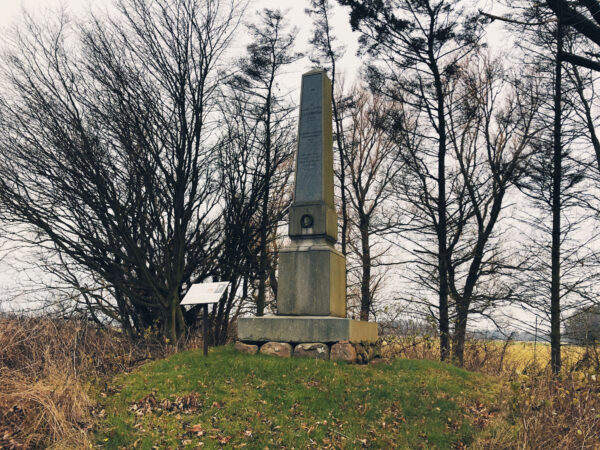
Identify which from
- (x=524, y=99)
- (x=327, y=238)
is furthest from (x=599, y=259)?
(x=327, y=238)

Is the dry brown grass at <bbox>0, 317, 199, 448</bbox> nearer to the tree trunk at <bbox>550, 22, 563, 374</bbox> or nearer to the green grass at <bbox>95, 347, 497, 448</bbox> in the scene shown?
the green grass at <bbox>95, 347, 497, 448</bbox>

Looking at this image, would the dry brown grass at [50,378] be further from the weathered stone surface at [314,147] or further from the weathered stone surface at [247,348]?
the weathered stone surface at [314,147]

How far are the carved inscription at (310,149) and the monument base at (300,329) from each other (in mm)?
2525

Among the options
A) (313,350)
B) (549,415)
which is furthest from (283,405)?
(549,415)

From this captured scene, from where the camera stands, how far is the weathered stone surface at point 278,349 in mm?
8711

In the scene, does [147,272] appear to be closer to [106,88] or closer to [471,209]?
[106,88]

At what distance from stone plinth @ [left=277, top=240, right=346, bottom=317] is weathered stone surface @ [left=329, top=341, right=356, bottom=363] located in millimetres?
862

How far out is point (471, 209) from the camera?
632 inches

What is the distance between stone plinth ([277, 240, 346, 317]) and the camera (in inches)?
368

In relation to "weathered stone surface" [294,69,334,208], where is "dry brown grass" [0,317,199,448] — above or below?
below

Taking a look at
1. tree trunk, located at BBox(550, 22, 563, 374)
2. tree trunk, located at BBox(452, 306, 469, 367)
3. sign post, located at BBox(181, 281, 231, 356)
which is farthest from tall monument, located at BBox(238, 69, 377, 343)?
tree trunk, located at BBox(550, 22, 563, 374)

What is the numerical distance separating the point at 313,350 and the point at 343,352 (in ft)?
1.76

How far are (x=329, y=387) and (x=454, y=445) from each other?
1.91 meters

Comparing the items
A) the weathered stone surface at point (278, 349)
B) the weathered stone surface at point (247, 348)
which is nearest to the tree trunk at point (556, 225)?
the weathered stone surface at point (278, 349)
